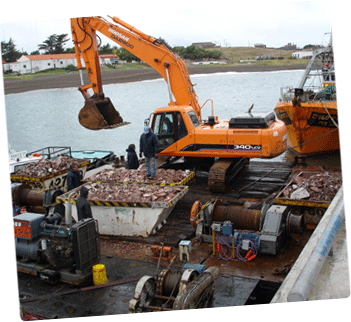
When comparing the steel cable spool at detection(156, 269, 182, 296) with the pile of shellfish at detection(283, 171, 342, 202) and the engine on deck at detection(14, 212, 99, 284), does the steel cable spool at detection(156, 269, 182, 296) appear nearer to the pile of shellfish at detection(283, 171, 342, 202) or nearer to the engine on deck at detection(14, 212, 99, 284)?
the engine on deck at detection(14, 212, 99, 284)

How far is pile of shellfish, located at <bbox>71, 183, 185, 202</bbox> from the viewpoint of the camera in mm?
8617

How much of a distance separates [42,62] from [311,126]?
33357 mm

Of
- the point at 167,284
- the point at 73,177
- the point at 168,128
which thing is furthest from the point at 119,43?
the point at 167,284

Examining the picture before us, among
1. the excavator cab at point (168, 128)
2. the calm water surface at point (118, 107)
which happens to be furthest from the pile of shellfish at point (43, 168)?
the calm water surface at point (118, 107)

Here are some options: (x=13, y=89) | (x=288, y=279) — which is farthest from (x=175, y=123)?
(x=13, y=89)

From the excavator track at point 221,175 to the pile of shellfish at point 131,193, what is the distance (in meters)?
1.93

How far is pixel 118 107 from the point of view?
151 feet

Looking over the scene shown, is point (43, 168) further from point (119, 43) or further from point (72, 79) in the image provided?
point (72, 79)

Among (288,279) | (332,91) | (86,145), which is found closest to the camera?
(288,279)

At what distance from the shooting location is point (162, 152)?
39.1 ft

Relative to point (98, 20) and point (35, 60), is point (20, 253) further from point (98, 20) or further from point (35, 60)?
point (35, 60)

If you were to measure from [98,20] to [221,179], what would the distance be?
592 centimetres

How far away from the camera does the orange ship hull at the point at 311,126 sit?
1552 centimetres

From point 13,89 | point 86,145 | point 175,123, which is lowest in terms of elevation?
point 86,145
